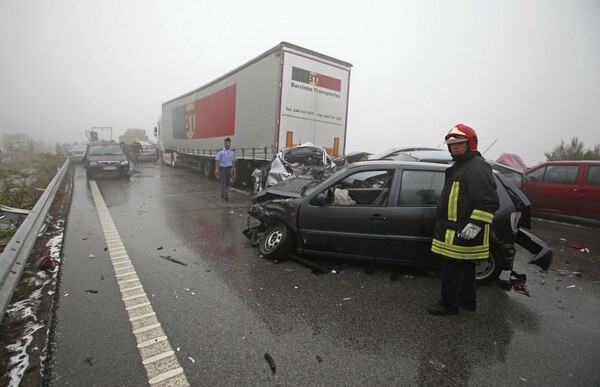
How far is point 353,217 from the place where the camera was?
3.93m

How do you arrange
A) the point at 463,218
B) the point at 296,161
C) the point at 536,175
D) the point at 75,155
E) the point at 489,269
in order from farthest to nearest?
the point at 75,155, the point at 296,161, the point at 536,175, the point at 489,269, the point at 463,218

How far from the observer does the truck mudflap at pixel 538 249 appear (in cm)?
351

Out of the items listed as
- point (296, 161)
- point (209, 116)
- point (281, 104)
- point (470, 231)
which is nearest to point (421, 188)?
point (470, 231)

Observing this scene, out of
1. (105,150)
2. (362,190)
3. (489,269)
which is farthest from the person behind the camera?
(105,150)

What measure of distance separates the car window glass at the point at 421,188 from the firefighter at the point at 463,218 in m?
0.68

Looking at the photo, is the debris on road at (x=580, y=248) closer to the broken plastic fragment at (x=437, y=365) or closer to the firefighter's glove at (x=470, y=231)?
the firefighter's glove at (x=470, y=231)

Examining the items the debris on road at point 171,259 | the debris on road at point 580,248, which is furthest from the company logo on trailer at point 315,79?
the debris on road at point 580,248

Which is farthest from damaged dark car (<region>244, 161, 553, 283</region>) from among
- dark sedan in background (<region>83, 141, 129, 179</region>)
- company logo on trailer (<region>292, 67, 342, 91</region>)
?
dark sedan in background (<region>83, 141, 129, 179</region>)

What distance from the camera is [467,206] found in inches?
111

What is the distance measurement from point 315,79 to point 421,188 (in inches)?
262

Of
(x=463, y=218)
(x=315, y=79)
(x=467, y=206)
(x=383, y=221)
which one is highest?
(x=315, y=79)

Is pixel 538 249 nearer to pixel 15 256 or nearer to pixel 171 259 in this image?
pixel 171 259

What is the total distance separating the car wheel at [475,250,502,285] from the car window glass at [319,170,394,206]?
1.41m

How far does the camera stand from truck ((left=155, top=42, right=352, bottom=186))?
905 centimetres
